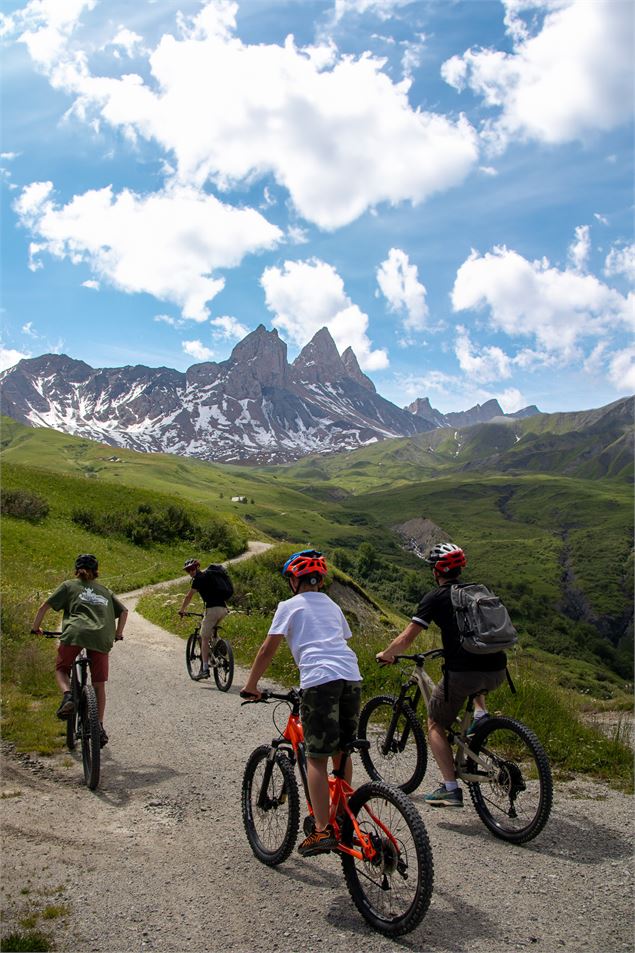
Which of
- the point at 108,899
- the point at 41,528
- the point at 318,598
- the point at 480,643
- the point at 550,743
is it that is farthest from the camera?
the point at 41,528

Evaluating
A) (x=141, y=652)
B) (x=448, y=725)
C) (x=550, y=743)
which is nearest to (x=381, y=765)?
(x=448, y=725)

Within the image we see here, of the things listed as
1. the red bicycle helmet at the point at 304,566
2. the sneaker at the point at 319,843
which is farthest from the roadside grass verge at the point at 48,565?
the red bicycle helmet at the point at 304,566

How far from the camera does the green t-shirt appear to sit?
962 centimetres

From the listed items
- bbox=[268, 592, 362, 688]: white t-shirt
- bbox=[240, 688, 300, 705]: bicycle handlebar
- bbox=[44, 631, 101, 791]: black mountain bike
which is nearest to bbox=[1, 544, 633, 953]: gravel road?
bbox=[44, 631, 101, 791]: black mountain bike

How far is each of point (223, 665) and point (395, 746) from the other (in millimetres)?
7674

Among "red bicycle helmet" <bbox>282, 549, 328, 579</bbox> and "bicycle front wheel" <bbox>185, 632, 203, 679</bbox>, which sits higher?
"red bicycle helmet" <bbox>282, 549, 328, 579</bbox>

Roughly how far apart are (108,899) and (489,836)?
4.18 metres

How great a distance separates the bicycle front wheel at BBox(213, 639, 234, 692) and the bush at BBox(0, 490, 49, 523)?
3167cm

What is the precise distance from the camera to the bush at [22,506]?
137 feet

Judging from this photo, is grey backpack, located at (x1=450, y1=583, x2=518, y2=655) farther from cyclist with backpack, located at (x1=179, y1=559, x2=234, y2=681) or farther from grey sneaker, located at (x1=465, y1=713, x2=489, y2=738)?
cyclist with backpack, located at (x1=179, y1=559, x2=234, y2=681)

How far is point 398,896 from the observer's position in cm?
512

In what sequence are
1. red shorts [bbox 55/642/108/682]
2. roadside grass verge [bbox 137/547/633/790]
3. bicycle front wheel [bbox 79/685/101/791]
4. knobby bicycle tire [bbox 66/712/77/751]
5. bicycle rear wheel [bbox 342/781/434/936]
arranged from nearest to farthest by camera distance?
bicycle rear wheel [bbox 342/781/434/936]
bicycle front wheel [bbox 79/685/101/791]
roadside grass verge [bbox 137/547/633/790]
red shorts [bbox 55/642/108/682]
knobby bicycle tire [bbox 66/712/77/751]

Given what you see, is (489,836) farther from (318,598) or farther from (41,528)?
(41,528)

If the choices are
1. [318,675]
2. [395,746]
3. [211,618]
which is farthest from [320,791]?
[211,618]
